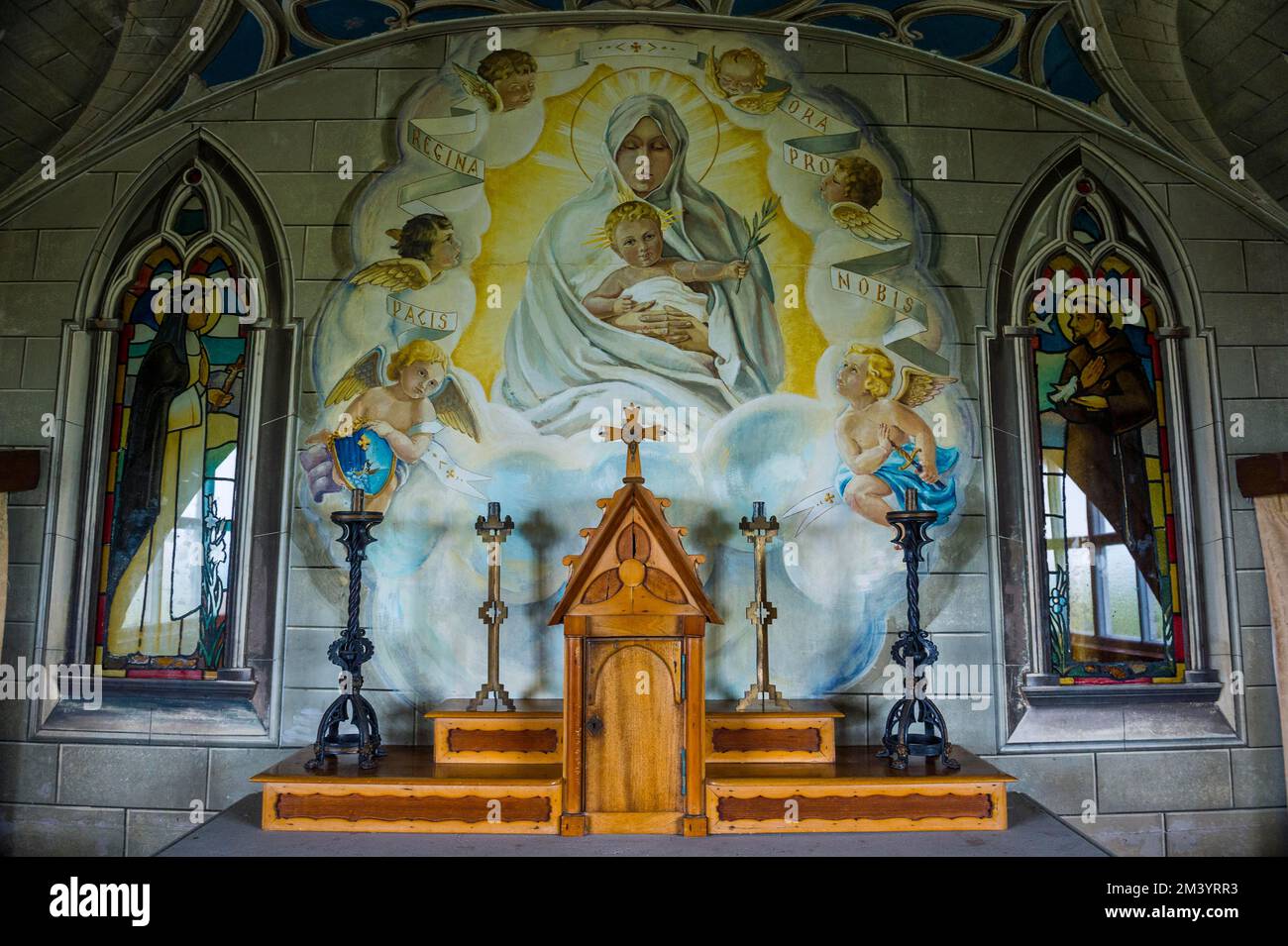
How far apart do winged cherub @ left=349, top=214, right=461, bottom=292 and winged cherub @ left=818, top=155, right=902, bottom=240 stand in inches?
76.3

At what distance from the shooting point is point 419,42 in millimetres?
5008

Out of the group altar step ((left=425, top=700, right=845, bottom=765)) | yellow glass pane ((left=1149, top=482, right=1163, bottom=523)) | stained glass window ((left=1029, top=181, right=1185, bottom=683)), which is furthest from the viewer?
yellow glass pane ((left=1149, top=482, right=1163, bottom=523))

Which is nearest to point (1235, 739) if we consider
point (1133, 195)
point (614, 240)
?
point (1133, 195)

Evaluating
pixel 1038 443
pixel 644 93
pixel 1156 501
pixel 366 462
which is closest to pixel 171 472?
pixel 366 462

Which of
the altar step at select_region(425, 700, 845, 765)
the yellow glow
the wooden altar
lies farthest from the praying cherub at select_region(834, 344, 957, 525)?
the wooden altar

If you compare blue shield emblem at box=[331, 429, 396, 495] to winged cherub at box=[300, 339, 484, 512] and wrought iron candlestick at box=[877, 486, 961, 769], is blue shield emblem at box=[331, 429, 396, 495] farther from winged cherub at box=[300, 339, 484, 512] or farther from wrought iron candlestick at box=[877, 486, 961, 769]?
wrought iron candlestick at box=[877, 486, 961, 769]

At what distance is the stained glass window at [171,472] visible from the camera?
4.58 metres

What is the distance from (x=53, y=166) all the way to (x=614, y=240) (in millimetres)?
2874

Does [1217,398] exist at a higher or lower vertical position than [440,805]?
higher

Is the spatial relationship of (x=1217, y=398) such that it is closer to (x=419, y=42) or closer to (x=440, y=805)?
(x=440, y=805)

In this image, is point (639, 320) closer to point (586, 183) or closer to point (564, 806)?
point (586, 183)

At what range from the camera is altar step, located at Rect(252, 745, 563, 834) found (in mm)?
3576

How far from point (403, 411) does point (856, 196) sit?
8.37 ft

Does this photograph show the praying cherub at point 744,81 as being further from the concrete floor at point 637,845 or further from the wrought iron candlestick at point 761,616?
the concrete floor at point 637,845
